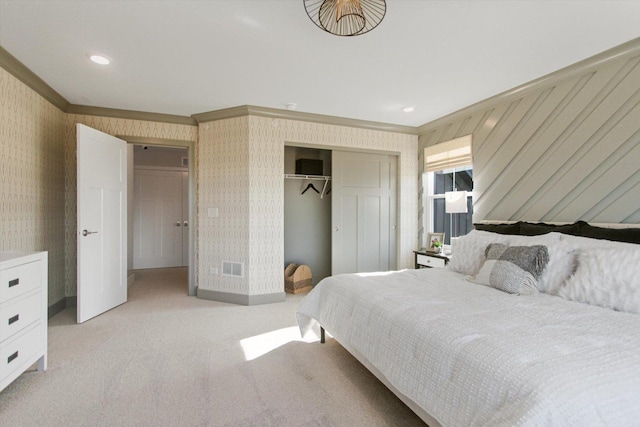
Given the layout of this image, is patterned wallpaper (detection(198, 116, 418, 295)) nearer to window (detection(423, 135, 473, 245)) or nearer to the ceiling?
the ceiling

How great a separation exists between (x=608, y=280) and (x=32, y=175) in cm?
475

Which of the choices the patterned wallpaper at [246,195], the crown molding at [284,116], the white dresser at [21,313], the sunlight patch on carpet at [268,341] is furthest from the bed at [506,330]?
the crown molding at [284,116]

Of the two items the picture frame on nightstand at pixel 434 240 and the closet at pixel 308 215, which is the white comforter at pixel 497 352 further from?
the closet at pixel 308 215

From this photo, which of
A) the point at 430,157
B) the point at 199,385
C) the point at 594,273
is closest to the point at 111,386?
the point at 199,385

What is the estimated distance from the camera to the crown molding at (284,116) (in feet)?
12.4

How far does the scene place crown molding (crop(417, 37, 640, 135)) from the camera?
2293 millimetres

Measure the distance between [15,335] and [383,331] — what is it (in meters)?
2.27

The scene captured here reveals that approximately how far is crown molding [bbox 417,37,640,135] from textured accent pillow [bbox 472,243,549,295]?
160 cm

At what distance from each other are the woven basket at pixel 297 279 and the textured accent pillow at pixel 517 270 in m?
2.61

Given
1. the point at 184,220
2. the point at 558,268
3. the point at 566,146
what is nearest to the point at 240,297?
the point at 558,268

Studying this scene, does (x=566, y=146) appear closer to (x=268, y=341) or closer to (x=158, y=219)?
(x=268, y=341)

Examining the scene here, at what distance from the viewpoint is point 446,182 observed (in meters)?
4.38

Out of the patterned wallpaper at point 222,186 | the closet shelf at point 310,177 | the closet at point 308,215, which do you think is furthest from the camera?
the closet at point 308,215

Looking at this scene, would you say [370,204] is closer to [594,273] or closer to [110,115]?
[594,273]
